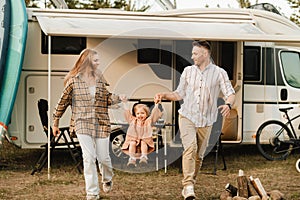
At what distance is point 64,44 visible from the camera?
8.75 metres

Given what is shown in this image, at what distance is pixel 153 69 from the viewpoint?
29.4 ft

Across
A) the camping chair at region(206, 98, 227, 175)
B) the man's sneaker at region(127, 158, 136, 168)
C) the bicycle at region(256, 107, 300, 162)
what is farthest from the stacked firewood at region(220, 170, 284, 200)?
the bicycle at region(256, 107, 300, 162)

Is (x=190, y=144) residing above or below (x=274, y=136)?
above

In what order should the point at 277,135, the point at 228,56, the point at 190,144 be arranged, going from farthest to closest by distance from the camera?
the point at 228,56 < the point at 277,135 < the point at 190,144

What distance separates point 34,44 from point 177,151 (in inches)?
106

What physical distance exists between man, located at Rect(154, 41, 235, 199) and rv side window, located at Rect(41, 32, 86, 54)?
292cm

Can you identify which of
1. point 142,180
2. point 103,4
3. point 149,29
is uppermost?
point 103,4

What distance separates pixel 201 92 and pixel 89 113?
1178 mm

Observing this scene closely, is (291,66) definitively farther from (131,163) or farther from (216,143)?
(131,163)

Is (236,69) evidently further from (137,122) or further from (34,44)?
(34,44)

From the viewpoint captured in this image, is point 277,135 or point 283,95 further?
point 283,95

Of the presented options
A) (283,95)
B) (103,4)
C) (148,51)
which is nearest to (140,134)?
(148,51)

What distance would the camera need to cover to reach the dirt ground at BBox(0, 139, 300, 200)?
6.71 metres

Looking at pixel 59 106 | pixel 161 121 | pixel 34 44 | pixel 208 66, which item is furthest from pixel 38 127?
pixel 208 66
